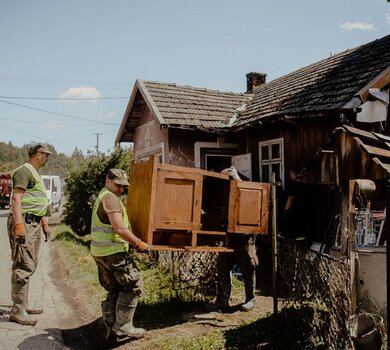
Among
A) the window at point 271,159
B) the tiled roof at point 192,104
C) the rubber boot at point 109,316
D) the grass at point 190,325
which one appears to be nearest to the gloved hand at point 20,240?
the rubber boot at point 109,316

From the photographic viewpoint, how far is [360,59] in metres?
9.41

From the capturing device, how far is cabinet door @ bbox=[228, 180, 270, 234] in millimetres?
5188

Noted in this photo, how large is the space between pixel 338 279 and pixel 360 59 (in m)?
7.13

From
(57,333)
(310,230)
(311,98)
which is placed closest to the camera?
(57,333)

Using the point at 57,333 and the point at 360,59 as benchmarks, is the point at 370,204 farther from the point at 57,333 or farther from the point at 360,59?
the point at 57,333

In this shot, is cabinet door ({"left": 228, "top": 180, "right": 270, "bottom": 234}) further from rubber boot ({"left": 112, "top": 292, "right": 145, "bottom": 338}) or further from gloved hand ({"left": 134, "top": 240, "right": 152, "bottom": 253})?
rubber boot ({"left": 112, "top": 292, "right": 145, "bottom": 338})

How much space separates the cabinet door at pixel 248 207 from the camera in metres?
5.19

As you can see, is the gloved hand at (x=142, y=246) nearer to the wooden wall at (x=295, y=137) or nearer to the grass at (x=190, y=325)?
the grass at (x=190, y=325)

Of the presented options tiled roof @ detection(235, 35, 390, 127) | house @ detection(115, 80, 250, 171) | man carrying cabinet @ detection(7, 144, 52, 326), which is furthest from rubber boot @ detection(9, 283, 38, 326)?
tiled roof @ detection(235, 35, 390, 127)

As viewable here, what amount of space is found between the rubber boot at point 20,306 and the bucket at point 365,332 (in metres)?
4.03

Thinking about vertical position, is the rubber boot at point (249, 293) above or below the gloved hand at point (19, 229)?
below

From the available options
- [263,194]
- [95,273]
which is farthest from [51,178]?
[263,194]

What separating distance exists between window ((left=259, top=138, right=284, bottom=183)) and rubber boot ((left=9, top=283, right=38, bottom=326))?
609 cm

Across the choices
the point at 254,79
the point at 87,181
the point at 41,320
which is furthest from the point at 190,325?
the point at 254,79
